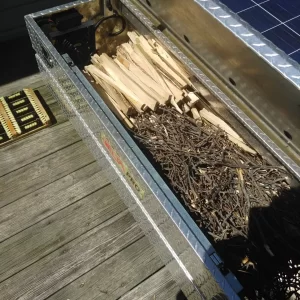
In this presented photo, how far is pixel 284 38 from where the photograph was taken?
2.69m

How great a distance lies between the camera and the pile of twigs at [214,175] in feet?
8.46

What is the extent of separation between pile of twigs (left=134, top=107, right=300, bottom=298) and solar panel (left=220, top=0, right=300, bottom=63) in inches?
34.8

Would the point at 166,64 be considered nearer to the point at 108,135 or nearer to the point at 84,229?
the point at 108,135

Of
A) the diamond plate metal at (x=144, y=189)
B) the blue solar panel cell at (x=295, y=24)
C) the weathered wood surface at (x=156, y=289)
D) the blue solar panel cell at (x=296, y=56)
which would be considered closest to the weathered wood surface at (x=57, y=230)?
the diamond plate metal at (x=144, y=189)

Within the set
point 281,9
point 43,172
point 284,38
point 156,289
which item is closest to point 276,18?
point 281,9

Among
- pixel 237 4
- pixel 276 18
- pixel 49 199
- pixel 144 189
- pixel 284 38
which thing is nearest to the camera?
pixel 144 189

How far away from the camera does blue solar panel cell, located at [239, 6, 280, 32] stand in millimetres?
2773

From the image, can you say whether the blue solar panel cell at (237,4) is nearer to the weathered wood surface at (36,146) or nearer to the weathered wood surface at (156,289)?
the weathered wood surface at (36,146)

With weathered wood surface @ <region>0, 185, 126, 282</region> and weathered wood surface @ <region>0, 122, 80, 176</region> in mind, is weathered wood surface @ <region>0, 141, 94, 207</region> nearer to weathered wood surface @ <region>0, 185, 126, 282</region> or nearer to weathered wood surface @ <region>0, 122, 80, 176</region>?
weathered wood surface @ <region>0, 122, 80, 176</region>

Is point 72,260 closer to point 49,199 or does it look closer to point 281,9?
point 49,199

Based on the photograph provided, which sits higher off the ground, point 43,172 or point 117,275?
point 43,172

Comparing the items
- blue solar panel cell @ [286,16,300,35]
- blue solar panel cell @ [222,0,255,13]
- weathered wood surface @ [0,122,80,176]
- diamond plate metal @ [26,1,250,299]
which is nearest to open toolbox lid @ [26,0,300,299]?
diamond plate metal @ [26,1,250,299]

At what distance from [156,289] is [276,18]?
2525mm

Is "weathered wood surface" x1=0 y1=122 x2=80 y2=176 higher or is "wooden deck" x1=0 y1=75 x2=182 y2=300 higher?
"weathered wood surface" x1=0 y1=122 x2=80 y2=176
